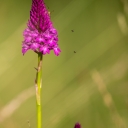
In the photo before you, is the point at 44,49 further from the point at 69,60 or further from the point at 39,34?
the point at 69,60

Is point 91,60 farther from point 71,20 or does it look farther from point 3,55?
point 3,55

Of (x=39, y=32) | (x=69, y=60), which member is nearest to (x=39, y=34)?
(x=39, y=32)

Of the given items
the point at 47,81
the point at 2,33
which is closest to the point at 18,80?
the point at 47,81

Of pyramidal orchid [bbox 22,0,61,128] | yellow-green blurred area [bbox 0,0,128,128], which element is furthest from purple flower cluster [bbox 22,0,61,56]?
yellow-green blurred area [bbox 0,0,128,128]

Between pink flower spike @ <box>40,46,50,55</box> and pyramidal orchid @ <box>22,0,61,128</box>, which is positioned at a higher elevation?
pyramidal orchid @ <box>22,0,61,128</box>

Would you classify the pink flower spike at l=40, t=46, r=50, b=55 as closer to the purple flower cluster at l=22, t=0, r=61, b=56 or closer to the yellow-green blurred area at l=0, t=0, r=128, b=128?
the purple flower cluster at l=22, t=0, r=61, b=56

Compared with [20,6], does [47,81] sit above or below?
below
